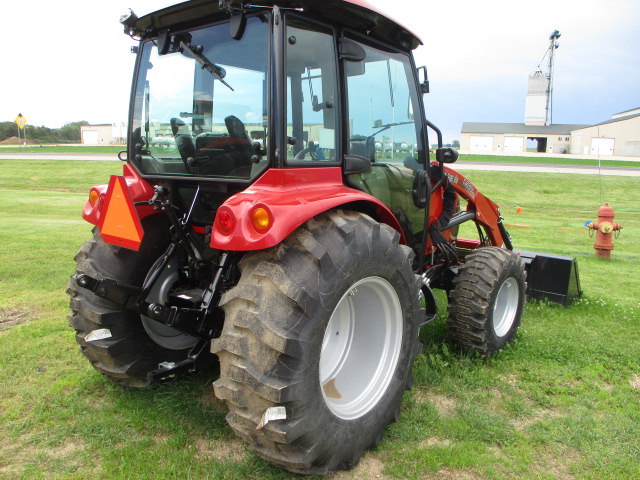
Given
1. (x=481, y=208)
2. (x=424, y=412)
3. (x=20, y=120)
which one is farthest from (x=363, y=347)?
(x=20, y=120)

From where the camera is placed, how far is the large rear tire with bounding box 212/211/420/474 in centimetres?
239

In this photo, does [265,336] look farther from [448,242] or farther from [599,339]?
[599,339]

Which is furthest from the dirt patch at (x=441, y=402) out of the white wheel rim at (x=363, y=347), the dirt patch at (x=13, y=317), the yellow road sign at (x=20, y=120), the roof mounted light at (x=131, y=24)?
the yellow road sign at (x=20, y=120)

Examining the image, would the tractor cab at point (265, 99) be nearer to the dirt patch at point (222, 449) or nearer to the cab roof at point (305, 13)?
the cab roof at point (305, 13)

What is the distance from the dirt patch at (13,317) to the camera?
486cm

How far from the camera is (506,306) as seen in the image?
187 inches

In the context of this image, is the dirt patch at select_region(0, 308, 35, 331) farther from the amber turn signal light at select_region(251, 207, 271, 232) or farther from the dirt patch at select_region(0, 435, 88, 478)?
the amber turn signal light at select_region(251, 207, 271, 232)

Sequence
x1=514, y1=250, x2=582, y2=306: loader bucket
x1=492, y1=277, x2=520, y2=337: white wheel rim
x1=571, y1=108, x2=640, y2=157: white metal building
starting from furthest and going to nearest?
x1=571, y1=108, x2=640, y2=157: white metal building, x1=514, y1=250, x2=582, y2=306: loader bucket, x1=492, y1=277, x2=520, y2=337: white wheel rim

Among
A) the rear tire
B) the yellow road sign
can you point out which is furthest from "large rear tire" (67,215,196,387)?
the yellow road sign

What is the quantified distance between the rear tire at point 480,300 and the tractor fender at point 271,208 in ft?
5.89

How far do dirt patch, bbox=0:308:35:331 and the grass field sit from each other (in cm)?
3

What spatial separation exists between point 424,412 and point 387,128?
194cm

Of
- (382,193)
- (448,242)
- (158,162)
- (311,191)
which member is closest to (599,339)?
(448,242)

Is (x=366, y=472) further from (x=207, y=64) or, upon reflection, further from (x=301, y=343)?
(x=207, y=64)
